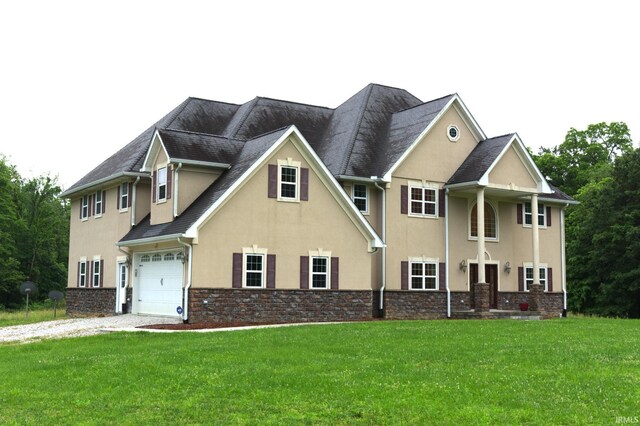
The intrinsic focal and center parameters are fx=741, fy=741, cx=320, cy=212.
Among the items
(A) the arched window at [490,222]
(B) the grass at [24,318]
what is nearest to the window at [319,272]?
(A) the arched window at [490,222]

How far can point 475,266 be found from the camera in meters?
32.5

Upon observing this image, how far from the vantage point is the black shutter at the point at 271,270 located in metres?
25.4

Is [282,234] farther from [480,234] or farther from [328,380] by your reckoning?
[328,380]

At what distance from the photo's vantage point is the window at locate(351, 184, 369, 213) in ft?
98.9

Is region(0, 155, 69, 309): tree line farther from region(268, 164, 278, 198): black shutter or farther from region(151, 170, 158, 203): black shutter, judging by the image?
region(268, 164, 278, 198): black shutter

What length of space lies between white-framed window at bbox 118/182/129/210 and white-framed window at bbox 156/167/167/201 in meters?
3.10

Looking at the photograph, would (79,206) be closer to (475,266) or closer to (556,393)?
(475,266)

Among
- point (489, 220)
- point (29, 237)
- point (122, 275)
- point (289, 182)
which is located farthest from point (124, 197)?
point (29, 237)

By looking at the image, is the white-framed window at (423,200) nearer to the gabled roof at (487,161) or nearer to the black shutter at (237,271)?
the gabled roof at (487,161)

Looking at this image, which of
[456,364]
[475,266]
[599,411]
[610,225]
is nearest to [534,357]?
[456,364]

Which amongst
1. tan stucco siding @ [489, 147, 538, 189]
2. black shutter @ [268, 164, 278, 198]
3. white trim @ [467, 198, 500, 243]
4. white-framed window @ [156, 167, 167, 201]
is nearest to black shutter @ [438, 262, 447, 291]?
white trim @ [467, 198, 500, 243]

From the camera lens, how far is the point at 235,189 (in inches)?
971

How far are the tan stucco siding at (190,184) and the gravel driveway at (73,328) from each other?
3.99m

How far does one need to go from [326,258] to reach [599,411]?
1803cm
